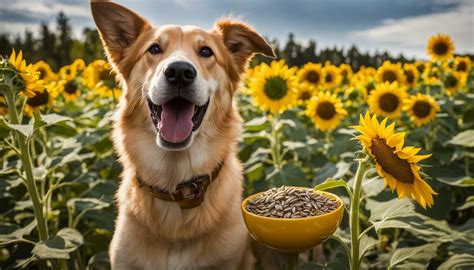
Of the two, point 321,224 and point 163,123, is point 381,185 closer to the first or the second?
point 321,224

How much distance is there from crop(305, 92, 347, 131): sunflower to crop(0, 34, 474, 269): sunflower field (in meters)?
0.01

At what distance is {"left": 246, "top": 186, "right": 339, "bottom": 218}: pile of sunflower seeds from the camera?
6.74 ft

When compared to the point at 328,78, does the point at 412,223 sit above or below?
above

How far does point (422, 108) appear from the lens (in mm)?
4332

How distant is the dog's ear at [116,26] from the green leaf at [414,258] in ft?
7.86

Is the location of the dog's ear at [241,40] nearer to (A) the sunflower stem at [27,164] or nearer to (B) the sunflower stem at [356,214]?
(B) the sunflower stem at [356,214]

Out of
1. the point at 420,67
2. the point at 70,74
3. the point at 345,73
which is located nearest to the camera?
the point at 70,74

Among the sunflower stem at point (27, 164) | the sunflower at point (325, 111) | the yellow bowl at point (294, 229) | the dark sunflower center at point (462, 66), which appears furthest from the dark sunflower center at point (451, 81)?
Answer: the sunflower stem at point (27, 164)

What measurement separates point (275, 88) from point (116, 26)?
191 centimetres

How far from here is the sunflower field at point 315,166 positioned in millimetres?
2172

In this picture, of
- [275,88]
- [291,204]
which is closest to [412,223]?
[291,204]

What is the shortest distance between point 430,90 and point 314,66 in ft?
6.61

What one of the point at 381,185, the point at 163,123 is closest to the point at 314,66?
the point at 381,185

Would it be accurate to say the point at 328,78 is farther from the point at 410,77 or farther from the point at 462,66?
the point at 462,66
